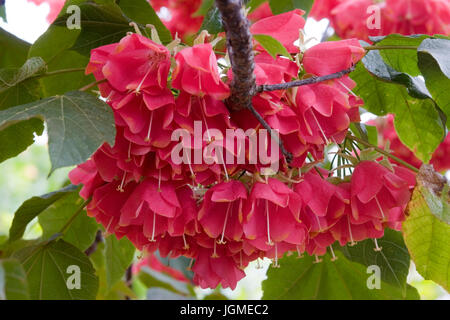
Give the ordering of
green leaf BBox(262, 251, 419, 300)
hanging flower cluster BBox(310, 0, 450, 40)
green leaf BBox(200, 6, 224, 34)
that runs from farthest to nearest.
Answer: hanging flower cluster BBox(310, 0, 450, 40) → green leaf BBox(262, 251, 419, 300) → green leaf BBox(200, 6, 224, 34)

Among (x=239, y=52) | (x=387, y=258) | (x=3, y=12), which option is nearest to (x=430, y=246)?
(x=387, y=258)

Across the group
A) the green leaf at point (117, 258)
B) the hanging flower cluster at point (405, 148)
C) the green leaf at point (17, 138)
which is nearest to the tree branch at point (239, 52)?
the green leaf at point (17, 138)

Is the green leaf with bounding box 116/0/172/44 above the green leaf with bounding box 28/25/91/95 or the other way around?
above

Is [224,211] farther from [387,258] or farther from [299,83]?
[387,258]

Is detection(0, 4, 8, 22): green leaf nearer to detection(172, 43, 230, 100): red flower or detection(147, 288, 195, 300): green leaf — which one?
detection(172, 43, 230, 100): red flower

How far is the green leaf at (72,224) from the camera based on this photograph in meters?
1.07

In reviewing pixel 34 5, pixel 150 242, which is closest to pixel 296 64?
pixel 150 242

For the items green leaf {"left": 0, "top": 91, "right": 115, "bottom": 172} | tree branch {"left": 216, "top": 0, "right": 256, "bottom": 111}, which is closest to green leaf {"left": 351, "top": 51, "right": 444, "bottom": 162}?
tree branch {"left": 216, "top": 0, "right": 256, "bottom": 111}

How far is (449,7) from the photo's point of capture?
132 centimetres

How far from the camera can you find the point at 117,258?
1.08 m

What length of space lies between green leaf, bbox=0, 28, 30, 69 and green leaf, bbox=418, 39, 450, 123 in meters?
0.70

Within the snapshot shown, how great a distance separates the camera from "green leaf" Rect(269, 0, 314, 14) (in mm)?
979

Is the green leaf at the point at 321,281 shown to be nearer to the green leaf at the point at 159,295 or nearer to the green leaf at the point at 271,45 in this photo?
the green leaf at the point at 159,295

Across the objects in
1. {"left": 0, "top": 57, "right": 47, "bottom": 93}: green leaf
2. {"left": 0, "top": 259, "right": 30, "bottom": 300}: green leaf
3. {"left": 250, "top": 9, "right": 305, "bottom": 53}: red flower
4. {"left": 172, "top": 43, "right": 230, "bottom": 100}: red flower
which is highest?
{"left": 250, "top": 9, "right": 305, "bottom": 53}: red flower
